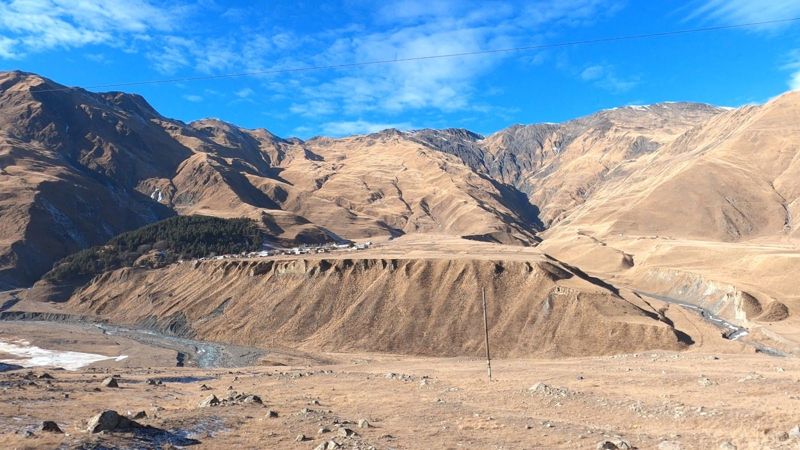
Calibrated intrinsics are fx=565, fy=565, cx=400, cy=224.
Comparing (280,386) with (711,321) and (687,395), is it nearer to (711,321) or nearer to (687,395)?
(687,395)

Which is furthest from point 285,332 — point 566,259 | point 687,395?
point 566,259

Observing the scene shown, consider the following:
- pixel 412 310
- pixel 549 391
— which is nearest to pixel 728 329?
pixel 412 310

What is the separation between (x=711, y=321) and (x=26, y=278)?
141104 millimetres

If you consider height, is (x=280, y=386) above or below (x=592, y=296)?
below

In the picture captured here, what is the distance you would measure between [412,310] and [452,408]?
4826 centimetres

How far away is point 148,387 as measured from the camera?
37.5 metres

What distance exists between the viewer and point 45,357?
70188 mm

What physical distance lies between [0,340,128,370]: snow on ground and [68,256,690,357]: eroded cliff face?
17.1 meters

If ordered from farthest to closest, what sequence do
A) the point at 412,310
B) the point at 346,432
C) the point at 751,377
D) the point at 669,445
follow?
the point at 412,310, the point at 751,377, the point at 346,432, the point at 669,445

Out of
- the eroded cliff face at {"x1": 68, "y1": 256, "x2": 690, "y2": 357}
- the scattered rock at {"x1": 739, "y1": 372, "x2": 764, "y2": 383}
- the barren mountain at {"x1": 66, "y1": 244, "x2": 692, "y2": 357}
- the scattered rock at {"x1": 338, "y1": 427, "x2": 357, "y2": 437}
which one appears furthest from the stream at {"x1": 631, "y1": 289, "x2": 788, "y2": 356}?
the scattered rock at {"x1": 338, "y1": 427, "x2": 357, "y2": 437}

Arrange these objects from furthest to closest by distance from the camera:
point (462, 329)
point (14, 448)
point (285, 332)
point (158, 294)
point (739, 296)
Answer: point (158, 294) → point (739, 296) → point (285, 332) → point (462, 329) → point (14, 448)

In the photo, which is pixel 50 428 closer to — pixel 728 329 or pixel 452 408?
pixel 452 408

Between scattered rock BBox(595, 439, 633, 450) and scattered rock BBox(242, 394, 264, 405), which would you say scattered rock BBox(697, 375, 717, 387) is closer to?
scattered rock BBox(595, 439, 633, 450)

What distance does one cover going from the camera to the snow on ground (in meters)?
65.8
